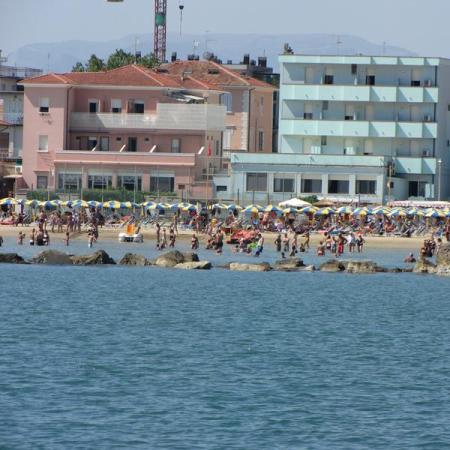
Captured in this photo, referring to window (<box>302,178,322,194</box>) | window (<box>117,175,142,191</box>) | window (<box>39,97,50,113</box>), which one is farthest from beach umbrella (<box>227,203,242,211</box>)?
window (<box>39,97,50,113</box>)

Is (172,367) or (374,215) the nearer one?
(172,367)

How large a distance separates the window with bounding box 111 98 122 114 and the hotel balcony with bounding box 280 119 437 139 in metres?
12.7

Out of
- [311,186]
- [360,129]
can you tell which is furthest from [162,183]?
[360,129]

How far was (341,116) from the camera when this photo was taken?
356ft

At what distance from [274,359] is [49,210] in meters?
54.8

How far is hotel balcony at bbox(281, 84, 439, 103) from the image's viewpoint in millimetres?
106312

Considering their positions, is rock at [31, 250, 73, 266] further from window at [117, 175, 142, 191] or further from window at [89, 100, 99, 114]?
window at [89, 100, 99, 114]

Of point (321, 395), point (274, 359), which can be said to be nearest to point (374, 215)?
point (274, 359)

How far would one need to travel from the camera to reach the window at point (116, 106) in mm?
105250

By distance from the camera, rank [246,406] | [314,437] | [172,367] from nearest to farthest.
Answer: [314,437] → [246,406] → [172,367]

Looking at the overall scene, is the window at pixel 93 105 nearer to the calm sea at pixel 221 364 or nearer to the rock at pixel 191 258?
the rock at pixel 191 258

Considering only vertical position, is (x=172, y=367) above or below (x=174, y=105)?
below

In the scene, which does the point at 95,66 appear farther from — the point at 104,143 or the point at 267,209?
the point at 267,209

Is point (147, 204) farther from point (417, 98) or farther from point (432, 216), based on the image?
point (417, 98)
